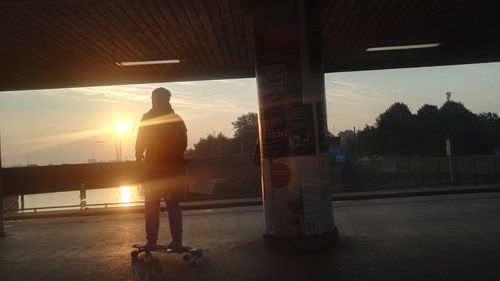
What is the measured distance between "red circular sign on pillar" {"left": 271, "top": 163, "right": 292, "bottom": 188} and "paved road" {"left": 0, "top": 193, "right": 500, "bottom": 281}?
0.88m

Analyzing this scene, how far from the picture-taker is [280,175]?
289 inches

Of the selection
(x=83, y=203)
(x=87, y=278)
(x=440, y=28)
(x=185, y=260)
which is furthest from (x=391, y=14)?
(x=83, y=203)

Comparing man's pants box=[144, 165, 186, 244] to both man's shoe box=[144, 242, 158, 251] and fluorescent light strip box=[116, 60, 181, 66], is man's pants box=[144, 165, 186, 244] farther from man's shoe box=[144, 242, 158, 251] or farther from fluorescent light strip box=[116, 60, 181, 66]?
fluorescent light strip box=[116, 60, 181, 66]

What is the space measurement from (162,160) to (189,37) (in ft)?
15.2

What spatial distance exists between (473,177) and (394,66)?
5376cm

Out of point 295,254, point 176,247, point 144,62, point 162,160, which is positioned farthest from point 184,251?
point 144,62

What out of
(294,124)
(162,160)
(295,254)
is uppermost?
(294,124)

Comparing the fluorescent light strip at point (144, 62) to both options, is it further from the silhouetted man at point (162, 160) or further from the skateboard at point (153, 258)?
the skateboard at point (153, 258)

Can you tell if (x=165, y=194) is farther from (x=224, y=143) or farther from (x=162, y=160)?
(x=224, y=143)

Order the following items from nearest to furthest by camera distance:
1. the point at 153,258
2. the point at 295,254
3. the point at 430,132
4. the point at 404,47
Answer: the point at 153,258
the point at 295,254
the point at 404,47
the point at 430,132

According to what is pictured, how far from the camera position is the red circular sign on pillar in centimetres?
727

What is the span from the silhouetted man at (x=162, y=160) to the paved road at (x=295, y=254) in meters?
0.55

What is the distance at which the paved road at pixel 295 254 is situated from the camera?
236 inches

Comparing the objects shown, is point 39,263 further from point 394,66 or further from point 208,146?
point 208,146
